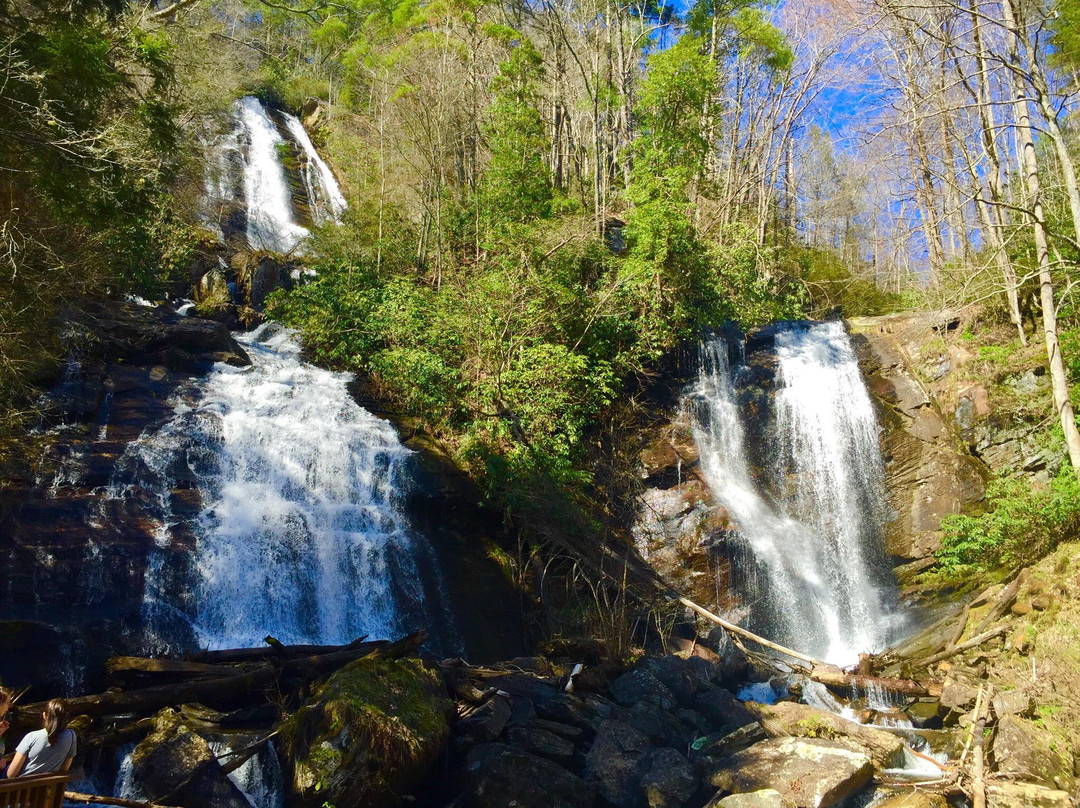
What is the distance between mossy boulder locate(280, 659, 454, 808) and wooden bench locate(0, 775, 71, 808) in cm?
158

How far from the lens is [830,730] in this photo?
7.24m

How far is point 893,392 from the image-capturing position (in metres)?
14.1

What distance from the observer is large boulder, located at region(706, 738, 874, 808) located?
585 centimetres

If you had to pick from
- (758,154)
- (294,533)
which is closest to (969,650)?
(294,533)

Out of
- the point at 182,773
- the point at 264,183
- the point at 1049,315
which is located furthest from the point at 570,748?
the point at 264,183

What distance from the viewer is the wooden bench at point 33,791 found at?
12.3ft

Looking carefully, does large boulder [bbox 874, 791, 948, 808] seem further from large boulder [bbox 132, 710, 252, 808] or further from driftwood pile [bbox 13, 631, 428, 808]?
large boulder [bbox 132, 710, 252, 808]

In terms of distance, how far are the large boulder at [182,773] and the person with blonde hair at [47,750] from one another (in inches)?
39.7

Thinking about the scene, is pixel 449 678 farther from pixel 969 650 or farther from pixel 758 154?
pixel 758 154

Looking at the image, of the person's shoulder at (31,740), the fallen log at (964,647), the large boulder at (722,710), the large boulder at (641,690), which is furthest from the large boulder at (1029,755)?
the person's shoulder at (31,740)

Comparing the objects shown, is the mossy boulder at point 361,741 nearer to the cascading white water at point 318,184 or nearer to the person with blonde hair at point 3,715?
the person with blonde hair at point 3,715

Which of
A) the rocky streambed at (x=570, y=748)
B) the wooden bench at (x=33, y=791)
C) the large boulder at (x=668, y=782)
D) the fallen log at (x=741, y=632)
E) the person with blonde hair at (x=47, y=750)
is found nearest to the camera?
the wooden bench at (x=33, y=791)

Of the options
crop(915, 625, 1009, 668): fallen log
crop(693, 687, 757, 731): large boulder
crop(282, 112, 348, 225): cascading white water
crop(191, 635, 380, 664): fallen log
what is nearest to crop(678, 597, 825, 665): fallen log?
crop(915, 625, 1009, 668): fallen log

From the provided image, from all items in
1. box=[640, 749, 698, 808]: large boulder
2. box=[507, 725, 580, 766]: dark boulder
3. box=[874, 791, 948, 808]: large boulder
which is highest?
box=[507, 725, 580, 766]: dark boulder
